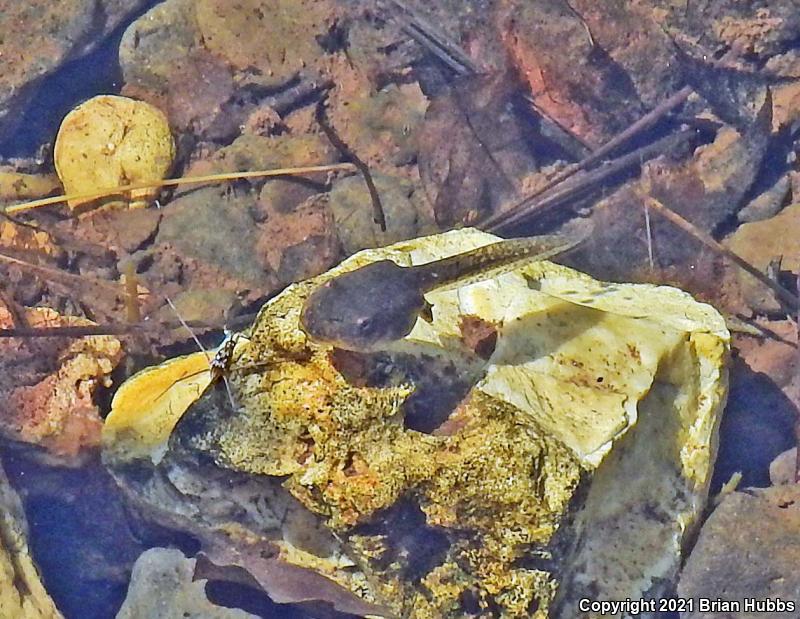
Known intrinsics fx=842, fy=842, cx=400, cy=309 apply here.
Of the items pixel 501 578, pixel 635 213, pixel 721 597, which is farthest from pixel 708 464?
pixel 635 213

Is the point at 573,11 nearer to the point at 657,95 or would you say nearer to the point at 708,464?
the point at 657,95

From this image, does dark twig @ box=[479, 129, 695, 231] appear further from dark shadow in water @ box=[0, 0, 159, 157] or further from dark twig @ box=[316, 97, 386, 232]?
dark shadow in water @ box=[0, 0, 159, 157]

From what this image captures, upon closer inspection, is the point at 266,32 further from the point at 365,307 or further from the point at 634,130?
the point at 365,307

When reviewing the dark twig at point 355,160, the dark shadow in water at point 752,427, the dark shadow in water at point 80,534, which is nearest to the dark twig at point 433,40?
the dark twig at point 355,160

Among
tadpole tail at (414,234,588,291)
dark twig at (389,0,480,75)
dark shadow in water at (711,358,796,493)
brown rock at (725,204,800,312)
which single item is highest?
dark twig at (389,0,480,75)

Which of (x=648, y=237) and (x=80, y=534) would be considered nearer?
(x=80, y=534)

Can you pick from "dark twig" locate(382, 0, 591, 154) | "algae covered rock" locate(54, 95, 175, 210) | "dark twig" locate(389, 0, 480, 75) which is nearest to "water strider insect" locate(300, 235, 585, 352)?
"dark twig" locate(382, 0, 591, 154)

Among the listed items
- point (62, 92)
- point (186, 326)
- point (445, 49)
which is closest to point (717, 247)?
point (445, 49)
